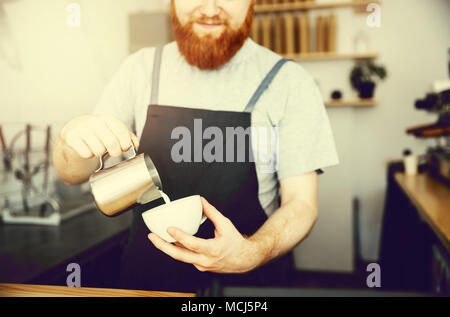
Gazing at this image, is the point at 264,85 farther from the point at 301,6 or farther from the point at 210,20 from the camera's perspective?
the point at 301,6

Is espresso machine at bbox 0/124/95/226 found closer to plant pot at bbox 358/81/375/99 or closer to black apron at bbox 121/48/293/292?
black apron at bbox 121/48/293/292

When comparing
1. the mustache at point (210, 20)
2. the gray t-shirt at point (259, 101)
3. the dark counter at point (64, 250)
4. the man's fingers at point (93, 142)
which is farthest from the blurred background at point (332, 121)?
the man's fingers at point (93, 142)

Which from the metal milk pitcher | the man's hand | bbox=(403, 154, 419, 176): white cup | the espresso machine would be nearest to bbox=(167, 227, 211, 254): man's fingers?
the man's hand

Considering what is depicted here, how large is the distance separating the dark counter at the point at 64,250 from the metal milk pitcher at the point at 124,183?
0.38 metres

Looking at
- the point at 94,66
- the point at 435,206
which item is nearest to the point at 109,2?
the point at 94,66

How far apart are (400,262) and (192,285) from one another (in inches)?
50.8

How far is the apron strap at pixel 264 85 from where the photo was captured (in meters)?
0.91

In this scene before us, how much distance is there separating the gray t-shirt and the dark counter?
15.2 inches

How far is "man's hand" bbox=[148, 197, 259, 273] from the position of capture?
0.58m

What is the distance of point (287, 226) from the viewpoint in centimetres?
80

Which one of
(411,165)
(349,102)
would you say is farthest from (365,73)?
(411,165)

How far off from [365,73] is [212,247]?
224 cm

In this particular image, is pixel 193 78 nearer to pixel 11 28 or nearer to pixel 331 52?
pixel 11 28

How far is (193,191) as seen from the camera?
0.90 metres
